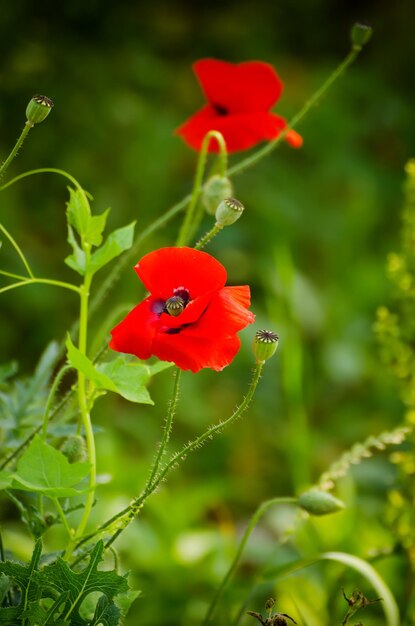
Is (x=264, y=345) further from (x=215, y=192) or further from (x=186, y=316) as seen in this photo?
(x=215, y=192)

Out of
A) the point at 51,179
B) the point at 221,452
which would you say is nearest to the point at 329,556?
the point at 221,452

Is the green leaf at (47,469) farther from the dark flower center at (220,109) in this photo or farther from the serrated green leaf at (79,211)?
the dark flower center at (220,109)

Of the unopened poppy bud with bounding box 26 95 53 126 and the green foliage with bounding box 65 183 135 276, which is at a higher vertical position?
the unopened poppy bud with bounding box 26 95 53 126

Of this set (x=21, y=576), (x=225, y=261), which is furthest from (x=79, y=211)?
(x=225, y=261)

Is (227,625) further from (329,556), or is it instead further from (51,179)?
(51,179)

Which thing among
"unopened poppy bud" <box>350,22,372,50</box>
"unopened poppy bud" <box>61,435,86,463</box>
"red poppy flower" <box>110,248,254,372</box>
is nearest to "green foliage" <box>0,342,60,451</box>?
"unopened poppy bud" <box>61,435,86,463</box>

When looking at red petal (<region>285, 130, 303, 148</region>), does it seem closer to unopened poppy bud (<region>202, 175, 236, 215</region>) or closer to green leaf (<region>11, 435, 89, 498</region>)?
unopened poppy bud (<region>202, 175, 236, 215</region>)
